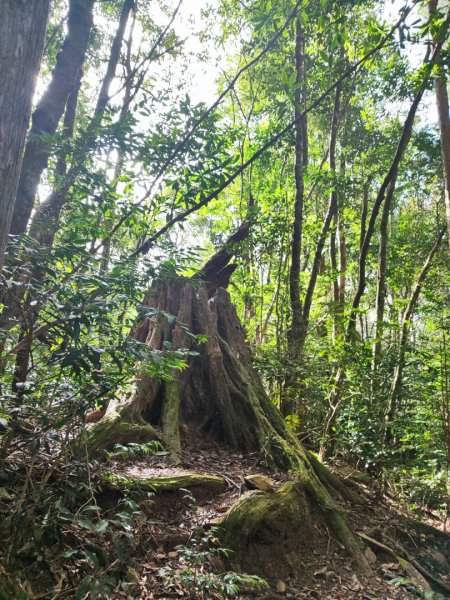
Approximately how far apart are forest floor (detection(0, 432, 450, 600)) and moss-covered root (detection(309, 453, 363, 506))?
0.13 m

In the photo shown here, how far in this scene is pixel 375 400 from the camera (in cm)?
691

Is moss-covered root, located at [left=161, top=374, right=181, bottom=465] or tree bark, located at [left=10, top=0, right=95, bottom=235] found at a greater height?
tree bark, located at [left=10, top=0, right=95, bottom=235]

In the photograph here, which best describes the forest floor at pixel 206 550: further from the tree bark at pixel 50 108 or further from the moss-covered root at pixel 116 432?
the tree bark at pixel 50 108

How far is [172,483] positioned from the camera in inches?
148

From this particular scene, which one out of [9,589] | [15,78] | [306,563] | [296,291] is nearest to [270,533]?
[306,563]

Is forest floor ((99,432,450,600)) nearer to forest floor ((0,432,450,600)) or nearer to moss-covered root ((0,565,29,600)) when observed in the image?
forest floor ((0,432,450,600))

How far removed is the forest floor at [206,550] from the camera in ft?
8.28

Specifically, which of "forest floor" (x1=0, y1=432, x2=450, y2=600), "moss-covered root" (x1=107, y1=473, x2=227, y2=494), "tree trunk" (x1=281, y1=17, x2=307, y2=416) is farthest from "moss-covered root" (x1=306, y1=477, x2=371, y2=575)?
"tree trunk" (x1=281, y1=17, x2=307, y2=416)

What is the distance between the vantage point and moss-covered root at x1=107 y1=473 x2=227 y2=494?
10.4 feet

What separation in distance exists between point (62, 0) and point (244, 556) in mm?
10817

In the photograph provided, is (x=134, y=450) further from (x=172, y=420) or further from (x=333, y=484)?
(x=333, y=484)

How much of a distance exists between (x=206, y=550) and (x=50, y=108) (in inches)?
166

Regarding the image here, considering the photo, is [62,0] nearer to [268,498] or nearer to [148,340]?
[148,340]

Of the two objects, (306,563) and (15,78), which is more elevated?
(15,78)
